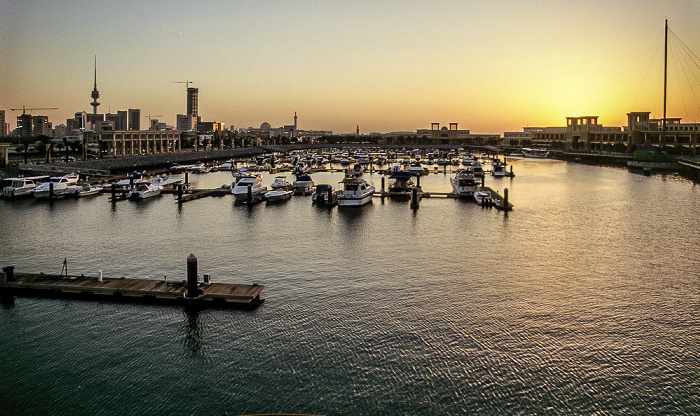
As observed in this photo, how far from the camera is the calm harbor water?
10875 mm

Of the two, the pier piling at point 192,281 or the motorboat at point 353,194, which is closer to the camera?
the pier piling at point 192,281

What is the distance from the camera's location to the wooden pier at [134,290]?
15438 millimetres

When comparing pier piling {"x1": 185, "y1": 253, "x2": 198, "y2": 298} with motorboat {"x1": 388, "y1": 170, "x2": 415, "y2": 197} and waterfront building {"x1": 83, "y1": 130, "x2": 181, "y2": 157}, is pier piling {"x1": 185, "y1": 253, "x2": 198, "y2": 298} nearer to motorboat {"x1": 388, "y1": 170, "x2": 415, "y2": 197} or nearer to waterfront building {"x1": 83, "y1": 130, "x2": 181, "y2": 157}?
motorboat {"x1": 388, "y1": 170, "x2": 415, "y2": 197}

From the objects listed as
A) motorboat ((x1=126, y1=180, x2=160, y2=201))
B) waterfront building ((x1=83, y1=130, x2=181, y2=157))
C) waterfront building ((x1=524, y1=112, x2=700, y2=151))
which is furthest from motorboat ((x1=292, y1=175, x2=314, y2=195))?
waterfront building ((x1=524, y1=112, x2=700, y2=151))

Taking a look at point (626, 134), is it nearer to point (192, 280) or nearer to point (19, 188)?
point (19, 188)

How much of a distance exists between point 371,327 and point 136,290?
6935 millimetres

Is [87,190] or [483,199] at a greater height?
[87,190]

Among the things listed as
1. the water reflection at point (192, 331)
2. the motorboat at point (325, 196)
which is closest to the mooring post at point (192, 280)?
the water reflection at point (192, 331)

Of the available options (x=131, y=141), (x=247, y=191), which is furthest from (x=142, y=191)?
(x=131, y=141)

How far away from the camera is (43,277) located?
1711 cm

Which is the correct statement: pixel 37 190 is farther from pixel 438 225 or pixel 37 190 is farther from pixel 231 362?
pixel 231 362

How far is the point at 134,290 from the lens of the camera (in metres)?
15.8

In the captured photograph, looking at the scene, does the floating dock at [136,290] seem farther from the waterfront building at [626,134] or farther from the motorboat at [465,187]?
the waterfront building at [626,134]

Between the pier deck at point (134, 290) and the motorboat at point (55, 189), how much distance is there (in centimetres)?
2466
